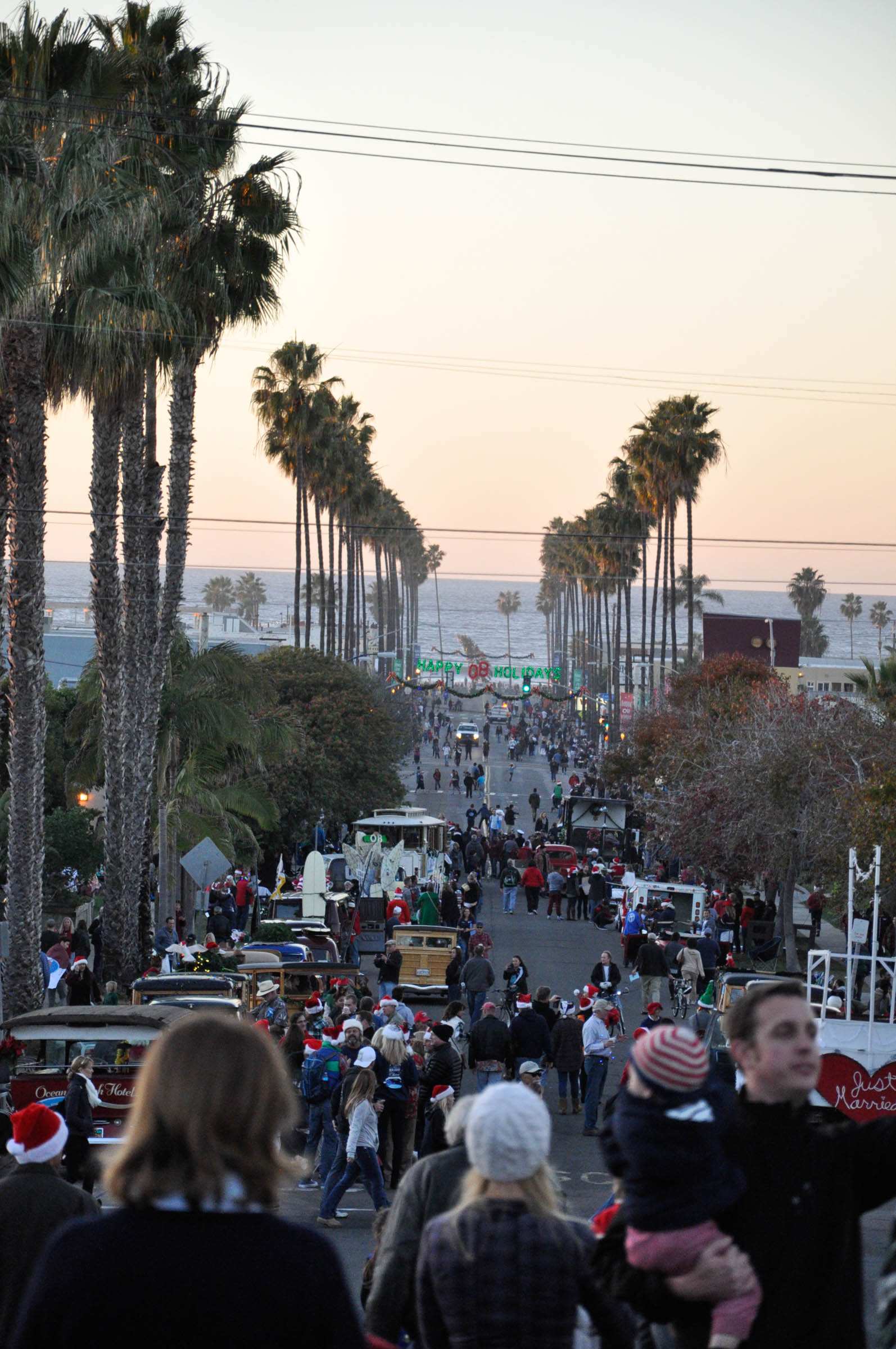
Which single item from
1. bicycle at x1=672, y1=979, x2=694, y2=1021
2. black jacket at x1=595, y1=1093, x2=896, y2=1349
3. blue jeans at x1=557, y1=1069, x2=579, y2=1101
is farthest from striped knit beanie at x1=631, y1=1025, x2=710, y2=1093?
bicycle at x1=672, y1=979, x2=694, y2=1021

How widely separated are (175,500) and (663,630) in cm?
4497

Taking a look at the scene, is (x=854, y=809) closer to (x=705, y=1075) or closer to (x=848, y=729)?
(x=848, y=729)

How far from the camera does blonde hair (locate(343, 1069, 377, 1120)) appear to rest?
12.5 m

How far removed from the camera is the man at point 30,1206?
14.6 feet

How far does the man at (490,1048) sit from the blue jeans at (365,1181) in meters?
3.39

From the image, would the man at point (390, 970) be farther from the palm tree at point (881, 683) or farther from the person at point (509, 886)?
the palm tree at point (881, 683)

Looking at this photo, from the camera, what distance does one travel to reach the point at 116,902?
24656mm

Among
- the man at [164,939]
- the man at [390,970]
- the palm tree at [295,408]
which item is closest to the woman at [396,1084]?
the man at [164,939]

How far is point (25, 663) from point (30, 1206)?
1688 cm

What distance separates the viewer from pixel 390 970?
25.7 metres

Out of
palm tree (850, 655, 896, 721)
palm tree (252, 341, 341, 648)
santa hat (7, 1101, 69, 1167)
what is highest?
palm tree (252, 341, 341, 648)

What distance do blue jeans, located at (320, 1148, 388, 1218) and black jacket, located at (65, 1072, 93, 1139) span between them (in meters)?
1.97

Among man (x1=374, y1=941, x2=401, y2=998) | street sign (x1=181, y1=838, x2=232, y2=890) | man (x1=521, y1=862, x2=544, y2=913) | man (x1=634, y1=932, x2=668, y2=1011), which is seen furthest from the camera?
man (x1=521, y1=862, x2=544, y2=913)

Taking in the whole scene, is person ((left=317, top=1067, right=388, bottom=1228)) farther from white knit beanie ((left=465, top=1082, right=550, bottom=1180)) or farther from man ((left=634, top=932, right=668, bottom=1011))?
man ((left=634, top=932, right=668, bottom=1011))
